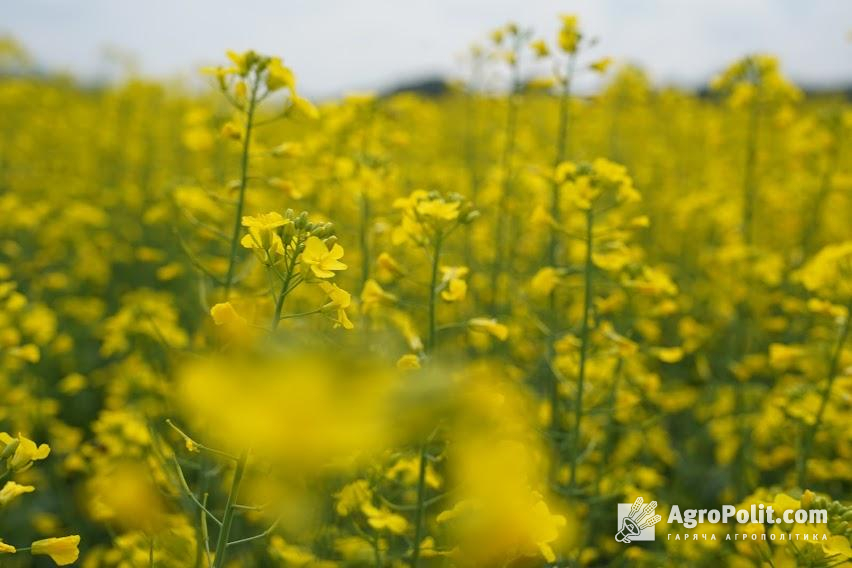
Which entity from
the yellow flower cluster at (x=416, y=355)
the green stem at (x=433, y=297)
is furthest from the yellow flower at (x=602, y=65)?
the green stem at (x=433, y=297)

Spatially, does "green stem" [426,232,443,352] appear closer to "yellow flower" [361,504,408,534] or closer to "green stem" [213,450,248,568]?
"yellow flower" [361,504,408,534]

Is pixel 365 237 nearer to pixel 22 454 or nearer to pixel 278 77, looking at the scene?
pixel 278 77

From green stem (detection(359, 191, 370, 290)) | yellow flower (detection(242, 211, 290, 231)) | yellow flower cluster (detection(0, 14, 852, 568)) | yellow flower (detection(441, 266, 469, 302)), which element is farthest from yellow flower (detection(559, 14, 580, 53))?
yellow flower (detection(242, 211, 290, 231))

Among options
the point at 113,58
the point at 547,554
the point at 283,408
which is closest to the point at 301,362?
the point at 283,408

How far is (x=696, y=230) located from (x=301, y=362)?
6887 mm

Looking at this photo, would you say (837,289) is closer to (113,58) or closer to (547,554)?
(547,554)

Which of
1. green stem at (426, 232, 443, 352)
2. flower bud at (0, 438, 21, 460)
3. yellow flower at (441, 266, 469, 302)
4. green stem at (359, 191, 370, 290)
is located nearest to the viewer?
flower bud at (0, 438, 21, 460)

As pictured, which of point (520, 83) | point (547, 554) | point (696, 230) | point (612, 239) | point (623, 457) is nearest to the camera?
point (547, 554)

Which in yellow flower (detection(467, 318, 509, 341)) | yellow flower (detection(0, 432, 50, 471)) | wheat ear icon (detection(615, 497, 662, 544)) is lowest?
wheat ear icon (detection(615, 497, 662, 544))

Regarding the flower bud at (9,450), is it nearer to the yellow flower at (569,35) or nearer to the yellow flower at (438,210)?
the yellow flower at (438,210)

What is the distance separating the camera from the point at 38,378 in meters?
3.95

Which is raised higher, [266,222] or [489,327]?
[266,222]

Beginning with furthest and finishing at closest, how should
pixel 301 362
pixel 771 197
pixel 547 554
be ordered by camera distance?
pixel 771 197 → pixel 547 554 → pixel 301 362

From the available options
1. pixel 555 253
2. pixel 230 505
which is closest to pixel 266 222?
pixel 230 505
